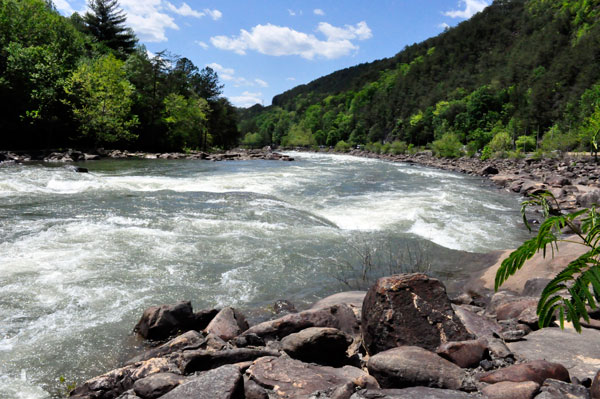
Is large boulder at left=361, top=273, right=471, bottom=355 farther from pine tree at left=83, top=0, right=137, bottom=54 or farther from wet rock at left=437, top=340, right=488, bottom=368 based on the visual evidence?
pine tree at left=83, top=0, right=137, bottom=54

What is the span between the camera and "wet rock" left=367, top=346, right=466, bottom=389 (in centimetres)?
327

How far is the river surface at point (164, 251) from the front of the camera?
5.43 meters

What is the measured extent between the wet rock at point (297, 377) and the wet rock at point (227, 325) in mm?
1444

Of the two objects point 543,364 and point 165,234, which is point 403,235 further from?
point 543,364

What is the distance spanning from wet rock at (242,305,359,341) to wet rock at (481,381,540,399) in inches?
89.8

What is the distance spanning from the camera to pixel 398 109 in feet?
423

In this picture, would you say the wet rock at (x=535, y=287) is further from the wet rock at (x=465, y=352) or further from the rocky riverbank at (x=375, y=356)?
the wet rock at (x=465, y=352)

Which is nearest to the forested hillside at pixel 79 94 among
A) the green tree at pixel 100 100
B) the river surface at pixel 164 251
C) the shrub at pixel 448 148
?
the green tree at pixel 100 100

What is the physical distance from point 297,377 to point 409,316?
4.79ft

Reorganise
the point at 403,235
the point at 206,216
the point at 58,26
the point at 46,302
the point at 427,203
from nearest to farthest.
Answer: the point at 46,302, the point at 403,235, the point at 206,216, the point at 427,203, the point at 58,26

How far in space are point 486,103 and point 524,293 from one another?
316ft

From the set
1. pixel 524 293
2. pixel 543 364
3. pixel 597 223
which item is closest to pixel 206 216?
pixel 524 293

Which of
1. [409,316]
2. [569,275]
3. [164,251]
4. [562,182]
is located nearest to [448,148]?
[562,182]

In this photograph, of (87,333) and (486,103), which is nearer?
(87,333)
